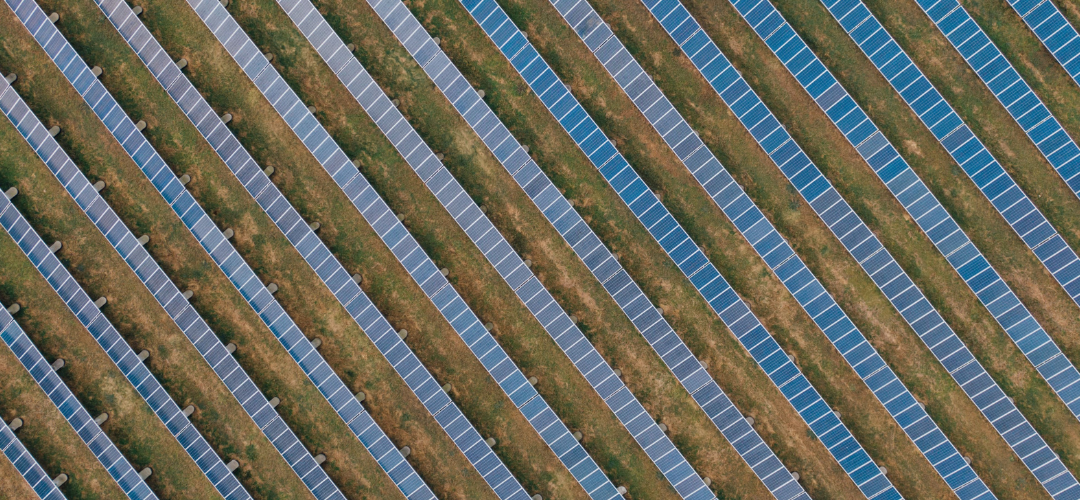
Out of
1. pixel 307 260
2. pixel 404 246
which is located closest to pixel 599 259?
pixel 404 246

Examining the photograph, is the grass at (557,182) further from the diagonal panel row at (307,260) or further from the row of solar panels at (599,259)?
the diagonal panel row at (307,260)

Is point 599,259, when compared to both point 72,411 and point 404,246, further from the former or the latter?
point 72,411

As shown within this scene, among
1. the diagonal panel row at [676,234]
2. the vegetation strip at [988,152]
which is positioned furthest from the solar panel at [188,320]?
the vegetation strip at [988,152]

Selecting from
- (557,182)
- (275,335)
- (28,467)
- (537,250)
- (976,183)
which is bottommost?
(976,183)

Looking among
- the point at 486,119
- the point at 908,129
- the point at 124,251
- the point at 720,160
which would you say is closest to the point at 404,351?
the point at 486,119

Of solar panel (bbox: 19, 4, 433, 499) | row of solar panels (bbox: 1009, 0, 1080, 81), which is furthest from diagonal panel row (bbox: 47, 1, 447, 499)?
row of solar panels (bbox: 1009, 0, 1080, 81)
